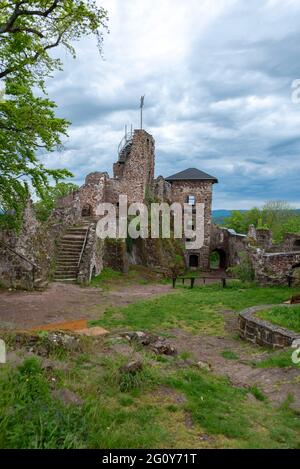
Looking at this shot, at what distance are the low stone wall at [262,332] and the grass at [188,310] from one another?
0.89 metres

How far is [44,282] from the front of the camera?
17641mm

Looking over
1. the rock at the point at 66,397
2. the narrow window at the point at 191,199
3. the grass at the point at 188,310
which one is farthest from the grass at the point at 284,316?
the narrow window at the point at 191,199

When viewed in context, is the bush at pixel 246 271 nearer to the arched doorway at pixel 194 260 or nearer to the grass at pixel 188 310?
the grass at pixel 188 310

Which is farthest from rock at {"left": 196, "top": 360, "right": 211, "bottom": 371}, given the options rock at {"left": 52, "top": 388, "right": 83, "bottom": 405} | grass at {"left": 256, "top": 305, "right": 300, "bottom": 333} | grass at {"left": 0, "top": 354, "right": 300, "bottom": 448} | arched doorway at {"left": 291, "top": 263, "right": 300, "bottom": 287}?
arched doorway at {"left": 291, "top": 263, "right": 300, "bottom": 287}

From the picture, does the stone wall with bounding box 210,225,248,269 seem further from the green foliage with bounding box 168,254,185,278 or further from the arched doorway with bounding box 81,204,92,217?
the arched doorway with bounding box 81,204,92,217

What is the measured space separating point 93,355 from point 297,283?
14821mm

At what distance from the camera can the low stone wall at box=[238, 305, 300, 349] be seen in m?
9.45

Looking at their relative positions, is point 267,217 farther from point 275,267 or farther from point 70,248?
point 70,248

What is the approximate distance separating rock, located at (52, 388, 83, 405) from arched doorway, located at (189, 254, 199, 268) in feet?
103

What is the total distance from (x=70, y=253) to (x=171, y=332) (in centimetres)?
1142

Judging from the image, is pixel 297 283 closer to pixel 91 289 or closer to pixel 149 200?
pixel 91 289

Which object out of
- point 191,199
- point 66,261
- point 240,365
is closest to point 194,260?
point 191,199

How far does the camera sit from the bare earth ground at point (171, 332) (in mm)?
7613
